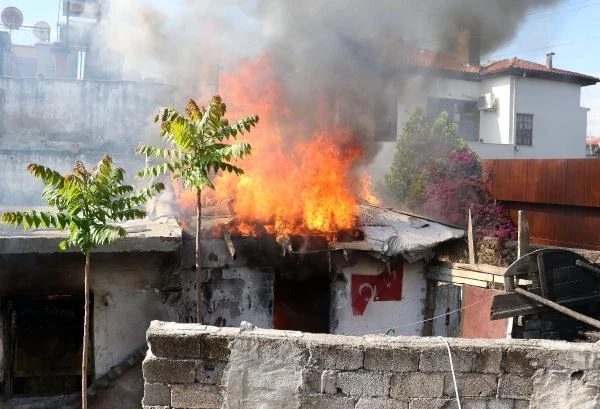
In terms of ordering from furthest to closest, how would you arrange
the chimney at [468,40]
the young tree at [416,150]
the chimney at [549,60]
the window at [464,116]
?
the chimney at [549,60] → the window at [464,116] → the young tree at [416,150] → the chimney at [468,40]

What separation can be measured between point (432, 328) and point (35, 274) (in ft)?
24.2

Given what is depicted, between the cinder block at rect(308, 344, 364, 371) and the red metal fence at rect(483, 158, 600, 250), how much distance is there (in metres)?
11.0

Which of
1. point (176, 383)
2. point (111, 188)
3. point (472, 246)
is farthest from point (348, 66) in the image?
point (176, 383)

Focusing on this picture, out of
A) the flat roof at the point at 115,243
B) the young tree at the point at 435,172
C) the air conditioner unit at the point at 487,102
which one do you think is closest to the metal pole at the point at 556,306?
the flat roof at the point at 115,243

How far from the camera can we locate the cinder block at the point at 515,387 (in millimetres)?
4074

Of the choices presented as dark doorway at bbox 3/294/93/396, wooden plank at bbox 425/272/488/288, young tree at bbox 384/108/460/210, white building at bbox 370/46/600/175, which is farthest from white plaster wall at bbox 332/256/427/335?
white building at bbox 370/46/600/175

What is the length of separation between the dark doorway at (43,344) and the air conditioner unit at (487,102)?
2042 centimetres

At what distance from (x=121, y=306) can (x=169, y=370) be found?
15.5 feet

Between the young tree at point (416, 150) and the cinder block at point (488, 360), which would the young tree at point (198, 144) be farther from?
the young tree at point (416, 150)

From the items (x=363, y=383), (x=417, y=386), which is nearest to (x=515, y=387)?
(x=417, y=386)

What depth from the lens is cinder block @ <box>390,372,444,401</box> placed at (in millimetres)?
4039

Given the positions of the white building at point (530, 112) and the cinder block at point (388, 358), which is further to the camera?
the white building at point (530, 112)

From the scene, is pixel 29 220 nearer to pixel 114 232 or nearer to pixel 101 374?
pixel 114 232

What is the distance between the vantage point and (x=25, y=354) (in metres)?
8.62
